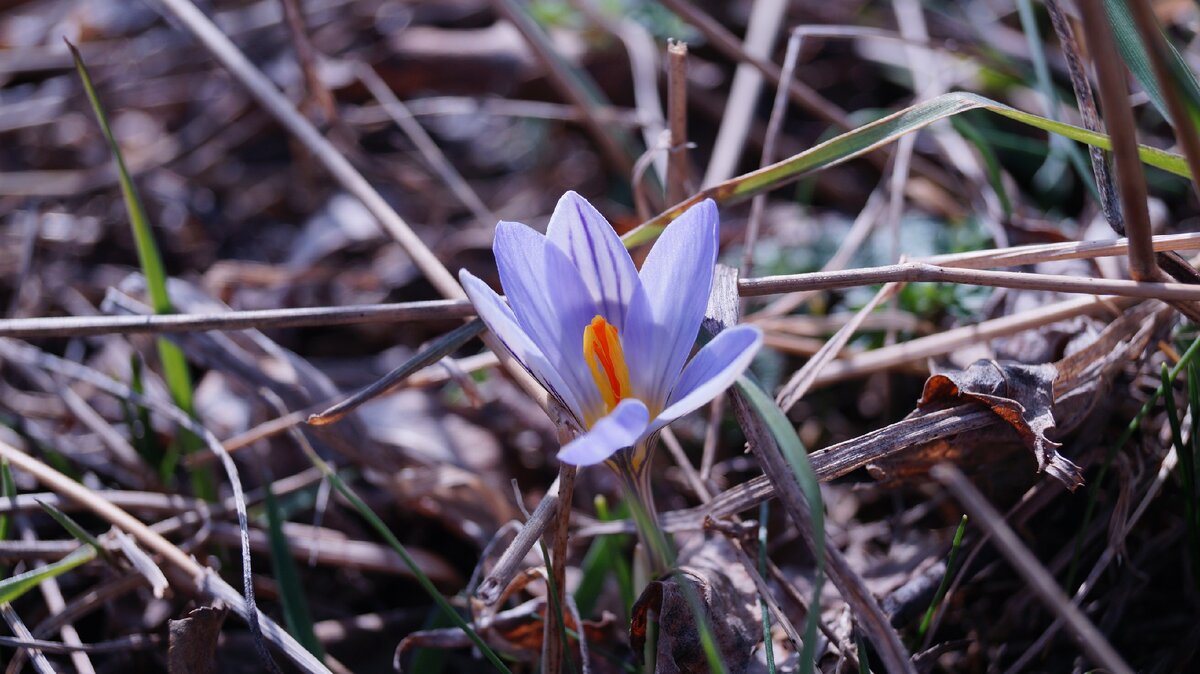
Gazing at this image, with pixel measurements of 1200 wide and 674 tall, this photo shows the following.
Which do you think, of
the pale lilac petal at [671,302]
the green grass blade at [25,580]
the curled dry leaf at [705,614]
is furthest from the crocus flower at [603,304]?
the green grass blade at [25,580]

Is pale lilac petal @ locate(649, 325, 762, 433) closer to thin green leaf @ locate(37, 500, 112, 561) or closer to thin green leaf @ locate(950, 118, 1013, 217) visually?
thin green leaf @ locate(37, 500, 112, 561)

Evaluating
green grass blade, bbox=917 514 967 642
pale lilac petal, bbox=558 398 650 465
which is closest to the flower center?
pale lilac petal, bbox=558 398 650 465

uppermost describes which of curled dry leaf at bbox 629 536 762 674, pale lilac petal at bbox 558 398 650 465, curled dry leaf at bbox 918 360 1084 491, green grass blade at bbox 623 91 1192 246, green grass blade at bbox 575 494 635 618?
green grass blade at bbox 623 91 1192 246

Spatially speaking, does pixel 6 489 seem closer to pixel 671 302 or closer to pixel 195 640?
pixel 195 640

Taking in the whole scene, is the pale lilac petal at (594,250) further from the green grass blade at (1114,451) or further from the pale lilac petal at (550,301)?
the green grass blade at (1114,451)

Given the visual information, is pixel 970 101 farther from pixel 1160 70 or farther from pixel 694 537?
pixel 694 537

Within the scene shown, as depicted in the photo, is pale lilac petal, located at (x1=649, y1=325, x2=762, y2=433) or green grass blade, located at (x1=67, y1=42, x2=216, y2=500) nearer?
pale lilac petal, located at (x1=649, y1=325, x2=762, y2=433)

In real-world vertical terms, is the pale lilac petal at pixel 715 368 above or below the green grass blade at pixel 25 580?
above
